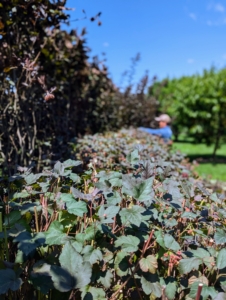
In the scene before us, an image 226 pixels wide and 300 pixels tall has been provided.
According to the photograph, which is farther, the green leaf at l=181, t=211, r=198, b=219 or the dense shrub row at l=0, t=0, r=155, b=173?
the dense shrub row at l=0, t=0, r=155, b=173

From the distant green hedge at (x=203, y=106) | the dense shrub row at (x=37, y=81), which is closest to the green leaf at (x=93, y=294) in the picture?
the dense shrub row at (x=37, y=81)

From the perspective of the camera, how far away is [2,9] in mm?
3033

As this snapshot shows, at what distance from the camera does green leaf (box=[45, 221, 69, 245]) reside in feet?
4.16

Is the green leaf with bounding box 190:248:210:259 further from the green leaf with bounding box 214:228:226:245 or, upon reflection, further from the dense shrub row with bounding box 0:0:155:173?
the dense shrub row with bounding box 0:0:155:173

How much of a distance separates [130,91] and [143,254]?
8.78 meters

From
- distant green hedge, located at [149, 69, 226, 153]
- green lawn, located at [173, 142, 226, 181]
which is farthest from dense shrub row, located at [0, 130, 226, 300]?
distant green hedge, located at [149, 69, 226, 153]

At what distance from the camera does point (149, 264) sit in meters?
1.28

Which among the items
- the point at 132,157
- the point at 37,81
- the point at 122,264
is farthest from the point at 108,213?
the point at 37,81

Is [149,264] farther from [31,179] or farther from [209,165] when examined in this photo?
[209,165]

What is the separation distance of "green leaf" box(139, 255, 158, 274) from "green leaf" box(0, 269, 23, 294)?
433mm

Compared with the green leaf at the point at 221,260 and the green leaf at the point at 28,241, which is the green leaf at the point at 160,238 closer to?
the green leaf at the point at 221,260

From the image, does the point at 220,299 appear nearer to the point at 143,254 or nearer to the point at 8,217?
the point at 143,254

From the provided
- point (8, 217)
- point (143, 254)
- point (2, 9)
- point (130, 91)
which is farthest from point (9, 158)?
point (130, 91)

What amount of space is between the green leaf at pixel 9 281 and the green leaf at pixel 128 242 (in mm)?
369
